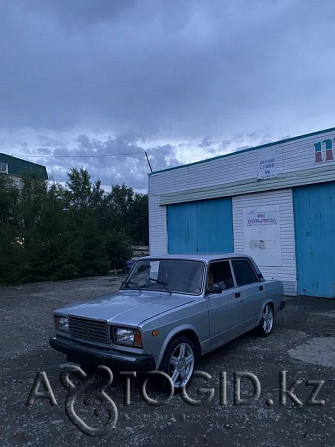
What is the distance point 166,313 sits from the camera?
13.6ft

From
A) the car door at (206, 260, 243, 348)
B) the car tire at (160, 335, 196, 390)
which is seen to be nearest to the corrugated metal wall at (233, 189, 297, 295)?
the car door at (206, 260, 243, 348)

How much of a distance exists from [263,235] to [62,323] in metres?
8.21

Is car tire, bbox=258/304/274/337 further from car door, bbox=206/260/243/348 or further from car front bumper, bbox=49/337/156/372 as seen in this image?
car front bumper, bbox=49/337/156/372

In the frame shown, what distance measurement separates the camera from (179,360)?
4230 mm

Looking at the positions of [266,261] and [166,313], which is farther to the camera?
[266,261]

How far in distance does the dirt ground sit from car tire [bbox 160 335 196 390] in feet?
0.57

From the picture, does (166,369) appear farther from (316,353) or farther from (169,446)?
(316,353)

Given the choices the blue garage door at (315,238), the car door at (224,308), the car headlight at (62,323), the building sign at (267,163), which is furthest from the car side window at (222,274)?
the building sign at (267,163)

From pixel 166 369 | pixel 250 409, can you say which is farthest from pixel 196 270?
pixel 250 409

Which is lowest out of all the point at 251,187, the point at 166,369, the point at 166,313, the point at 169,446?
the point at 169,446

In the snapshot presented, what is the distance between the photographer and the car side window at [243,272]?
586cm

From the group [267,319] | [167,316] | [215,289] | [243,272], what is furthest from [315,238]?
[167,316]

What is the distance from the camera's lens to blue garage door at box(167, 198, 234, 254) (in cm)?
1248

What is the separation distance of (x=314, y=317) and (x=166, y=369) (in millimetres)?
5239
